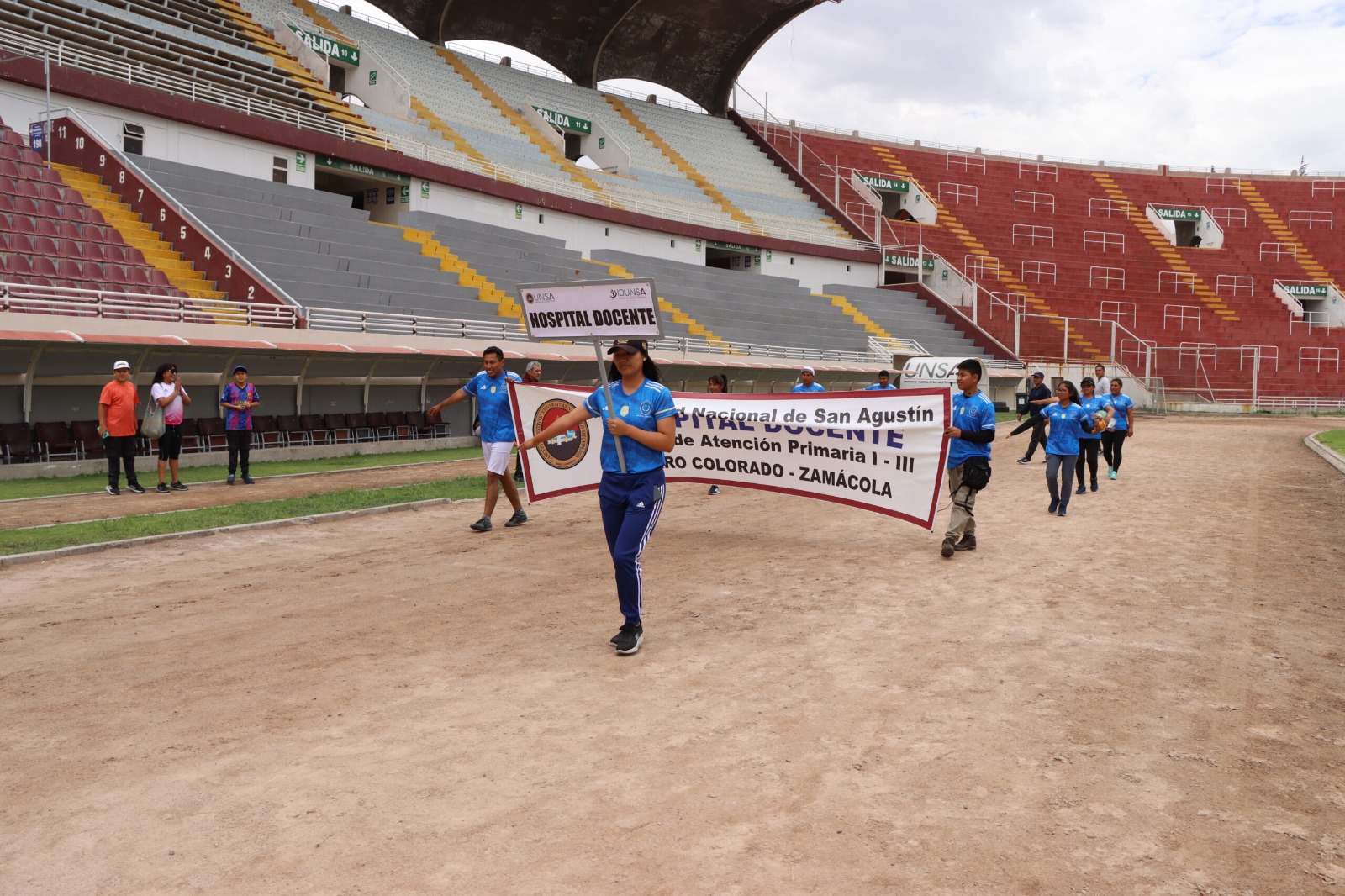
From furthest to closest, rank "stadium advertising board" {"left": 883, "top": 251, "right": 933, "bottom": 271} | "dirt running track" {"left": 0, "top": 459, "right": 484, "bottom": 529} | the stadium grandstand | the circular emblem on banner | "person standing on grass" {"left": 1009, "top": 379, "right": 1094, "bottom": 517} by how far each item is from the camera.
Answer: "stadium advertising board" {"left": 883, "top": 251, "right": 933, "bottom": 271}, the stadium grandstand, "person standing on grass" {"left": 1009, "top": 379, "right": 1094, "bottom": 517}, "dirt running track" {"left": 0, "top": 459, "right": 484, "bottom": 529}, the circular emblem on banner

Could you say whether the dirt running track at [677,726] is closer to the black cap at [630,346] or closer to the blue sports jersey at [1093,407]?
the black cap at [630,346]

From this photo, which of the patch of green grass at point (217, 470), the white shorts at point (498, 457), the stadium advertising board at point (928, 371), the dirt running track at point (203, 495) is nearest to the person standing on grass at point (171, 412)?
the dirt running track at point (203, 495)

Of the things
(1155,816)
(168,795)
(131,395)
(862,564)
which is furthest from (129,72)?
(1155,816)

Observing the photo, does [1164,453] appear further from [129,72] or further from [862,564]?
[129,72]

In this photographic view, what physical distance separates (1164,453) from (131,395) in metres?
21.7

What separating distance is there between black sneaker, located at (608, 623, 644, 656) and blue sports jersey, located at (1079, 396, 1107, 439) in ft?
31.4

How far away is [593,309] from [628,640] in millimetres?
2687

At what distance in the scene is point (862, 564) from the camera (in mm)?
9336

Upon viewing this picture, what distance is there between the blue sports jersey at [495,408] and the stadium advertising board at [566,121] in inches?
1571

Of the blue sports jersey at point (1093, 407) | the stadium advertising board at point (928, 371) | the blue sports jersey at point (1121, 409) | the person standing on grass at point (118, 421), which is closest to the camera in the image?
the blue sports jersey at point (1093, 407)

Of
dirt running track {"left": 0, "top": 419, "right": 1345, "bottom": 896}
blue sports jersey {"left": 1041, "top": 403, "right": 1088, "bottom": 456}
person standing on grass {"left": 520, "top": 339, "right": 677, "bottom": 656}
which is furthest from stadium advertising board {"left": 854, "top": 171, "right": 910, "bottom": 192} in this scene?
person standing on grass {"left": 520, "top": 339, "right": 677, "bottom": 656}

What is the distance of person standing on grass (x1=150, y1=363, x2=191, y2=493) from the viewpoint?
15.0 metres

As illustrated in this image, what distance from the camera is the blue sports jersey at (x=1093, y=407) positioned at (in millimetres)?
13797

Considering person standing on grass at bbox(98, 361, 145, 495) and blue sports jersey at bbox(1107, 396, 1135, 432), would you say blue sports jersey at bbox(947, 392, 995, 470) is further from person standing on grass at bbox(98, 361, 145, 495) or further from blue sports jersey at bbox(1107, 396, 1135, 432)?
person standing on grass at bbox(98, 361, 145, 495)
